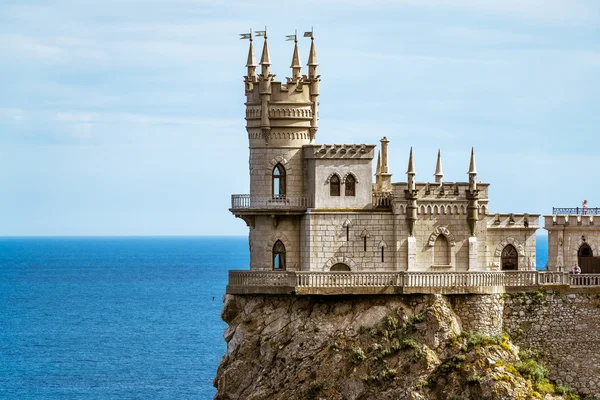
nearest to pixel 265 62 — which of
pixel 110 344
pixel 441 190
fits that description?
pixel 441 190

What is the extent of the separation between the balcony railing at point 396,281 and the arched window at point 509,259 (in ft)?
7.38

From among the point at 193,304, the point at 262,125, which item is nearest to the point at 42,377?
the point at 262,125

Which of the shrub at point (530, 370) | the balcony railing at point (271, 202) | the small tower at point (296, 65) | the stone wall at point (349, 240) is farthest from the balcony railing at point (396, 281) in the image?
the small tower at point (296, 65)

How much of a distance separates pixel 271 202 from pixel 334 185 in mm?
3031

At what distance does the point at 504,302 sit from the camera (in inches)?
3019

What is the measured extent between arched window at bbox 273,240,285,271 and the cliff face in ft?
6.41

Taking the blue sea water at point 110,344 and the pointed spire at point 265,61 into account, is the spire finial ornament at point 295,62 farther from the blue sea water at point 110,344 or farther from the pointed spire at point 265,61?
the blue sea water at point 110,344

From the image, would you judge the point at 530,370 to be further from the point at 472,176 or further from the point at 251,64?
the point at 251,64

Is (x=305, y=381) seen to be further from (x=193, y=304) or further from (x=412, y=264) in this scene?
(x=193, y=304)

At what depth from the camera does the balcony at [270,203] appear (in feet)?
254

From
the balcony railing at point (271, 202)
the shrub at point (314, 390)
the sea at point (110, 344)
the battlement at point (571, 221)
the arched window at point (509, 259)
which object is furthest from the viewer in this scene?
the sea at point (110, 344)

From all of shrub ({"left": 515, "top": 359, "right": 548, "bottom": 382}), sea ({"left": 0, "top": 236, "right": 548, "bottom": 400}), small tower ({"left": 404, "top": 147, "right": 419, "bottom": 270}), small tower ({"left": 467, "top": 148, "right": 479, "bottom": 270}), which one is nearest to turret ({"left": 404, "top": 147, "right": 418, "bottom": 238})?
small tower ({"left": 404, "top": 147, "right": 419, "bottom": 270})

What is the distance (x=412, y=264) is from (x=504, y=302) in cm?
455

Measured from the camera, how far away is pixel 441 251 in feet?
255
